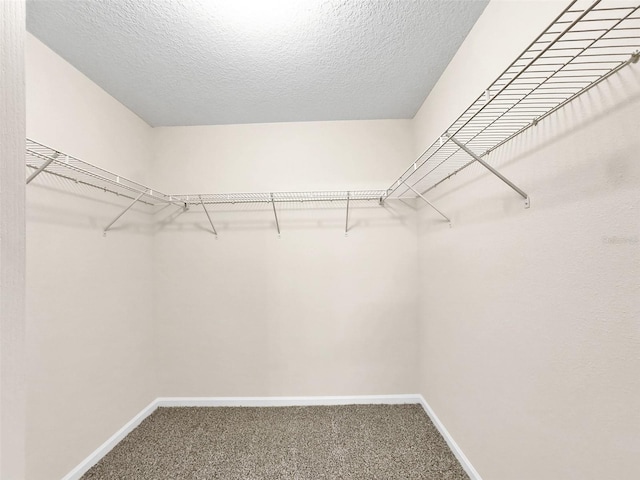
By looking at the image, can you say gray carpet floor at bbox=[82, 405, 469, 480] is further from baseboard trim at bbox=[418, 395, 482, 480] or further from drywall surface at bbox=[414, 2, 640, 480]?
drywall surface at bbox=[414, 2, 640, 480]

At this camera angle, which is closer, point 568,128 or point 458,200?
point 568,128

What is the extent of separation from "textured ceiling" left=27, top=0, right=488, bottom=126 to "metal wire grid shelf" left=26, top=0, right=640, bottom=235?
0.53 metres

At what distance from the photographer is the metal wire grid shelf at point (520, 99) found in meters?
0.69

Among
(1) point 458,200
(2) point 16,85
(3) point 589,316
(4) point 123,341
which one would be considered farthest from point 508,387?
(4) point 123,341

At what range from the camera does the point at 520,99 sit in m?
0.87

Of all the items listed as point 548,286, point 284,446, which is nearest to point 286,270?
point 284,446

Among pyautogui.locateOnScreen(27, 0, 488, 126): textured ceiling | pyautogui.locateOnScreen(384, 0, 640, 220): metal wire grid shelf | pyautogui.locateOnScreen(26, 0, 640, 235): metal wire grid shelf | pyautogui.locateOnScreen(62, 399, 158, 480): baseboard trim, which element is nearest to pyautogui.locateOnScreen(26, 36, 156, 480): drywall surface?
pyautogui.locateOnScreen(62, 399, 158, 480): baseboard trim

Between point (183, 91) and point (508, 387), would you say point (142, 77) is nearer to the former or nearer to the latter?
point (183, 91)

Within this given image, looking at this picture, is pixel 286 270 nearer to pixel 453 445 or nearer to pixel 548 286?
pixel 453 445

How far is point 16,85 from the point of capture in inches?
17.2

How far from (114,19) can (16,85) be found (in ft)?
4.24

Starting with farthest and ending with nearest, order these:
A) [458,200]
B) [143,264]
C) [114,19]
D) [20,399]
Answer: [143,264], [458,200], [114,19], [20,399]

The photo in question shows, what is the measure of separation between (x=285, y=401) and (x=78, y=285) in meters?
1.68

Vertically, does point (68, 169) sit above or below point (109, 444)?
above
